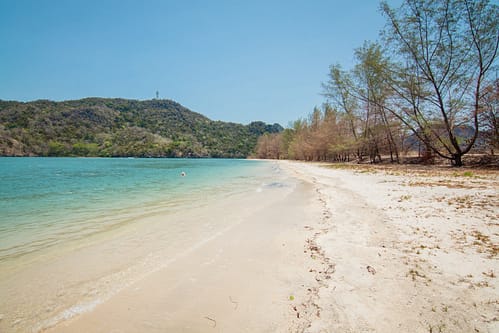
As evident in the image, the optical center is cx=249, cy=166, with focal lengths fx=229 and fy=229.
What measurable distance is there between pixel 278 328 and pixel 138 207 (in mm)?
8865

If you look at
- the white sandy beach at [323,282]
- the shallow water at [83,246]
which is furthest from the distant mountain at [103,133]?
the white sandy beach at [323,282]

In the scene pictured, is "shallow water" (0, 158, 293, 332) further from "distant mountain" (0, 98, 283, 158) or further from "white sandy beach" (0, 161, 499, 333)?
"distant mountain" (0, 98, 283, 158)

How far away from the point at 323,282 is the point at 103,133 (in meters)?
178

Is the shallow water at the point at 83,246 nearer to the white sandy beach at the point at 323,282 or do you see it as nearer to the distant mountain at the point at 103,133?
the white sandy beach at the point at 323,282

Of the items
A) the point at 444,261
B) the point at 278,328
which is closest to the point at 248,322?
the point at 278,328

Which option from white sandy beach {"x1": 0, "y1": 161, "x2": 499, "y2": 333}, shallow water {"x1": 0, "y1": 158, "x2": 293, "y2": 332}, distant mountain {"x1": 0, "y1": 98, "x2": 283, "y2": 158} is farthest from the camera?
distant mountain {"x1": 0, "y1": 98, "x2": 283, "y2": 158}

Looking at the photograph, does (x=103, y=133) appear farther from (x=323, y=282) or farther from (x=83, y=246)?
(x=323, y=282)

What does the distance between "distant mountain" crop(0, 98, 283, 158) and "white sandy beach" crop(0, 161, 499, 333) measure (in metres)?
157

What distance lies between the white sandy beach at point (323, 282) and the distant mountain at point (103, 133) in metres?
157

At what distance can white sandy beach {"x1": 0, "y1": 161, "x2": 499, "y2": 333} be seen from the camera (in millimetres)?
2588

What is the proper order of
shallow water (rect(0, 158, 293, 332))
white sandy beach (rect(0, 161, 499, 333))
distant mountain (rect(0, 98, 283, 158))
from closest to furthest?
white sandy beach (rect(0, 161, 499, 333)), shallow water (rect(0, 158, 293, 332)), distant mountain (rect(0, 98, 283, 158))

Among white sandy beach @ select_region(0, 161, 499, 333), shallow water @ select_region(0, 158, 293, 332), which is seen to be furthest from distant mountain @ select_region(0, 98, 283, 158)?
white sandy beach @ select_region(0, 161, 499, 333)

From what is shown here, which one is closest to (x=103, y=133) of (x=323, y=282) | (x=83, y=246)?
(x=83, y=246)

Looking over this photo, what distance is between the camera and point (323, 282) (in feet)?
11.2
